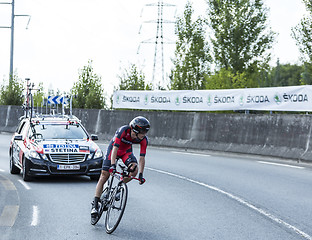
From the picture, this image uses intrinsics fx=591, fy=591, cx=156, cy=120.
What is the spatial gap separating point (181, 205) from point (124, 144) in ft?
7.06

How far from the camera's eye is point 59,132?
14188mm

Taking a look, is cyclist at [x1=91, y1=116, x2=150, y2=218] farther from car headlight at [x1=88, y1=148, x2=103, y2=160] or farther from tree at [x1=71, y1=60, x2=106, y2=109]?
tree at [x1=71, y1=60, x2=106, y2=109]

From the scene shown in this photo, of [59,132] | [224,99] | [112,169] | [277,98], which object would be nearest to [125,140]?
[112,169]

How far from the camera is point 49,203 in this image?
9.95m

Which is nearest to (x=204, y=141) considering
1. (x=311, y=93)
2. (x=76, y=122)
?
(x=311, y=93)

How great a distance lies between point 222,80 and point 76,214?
30.1 metres

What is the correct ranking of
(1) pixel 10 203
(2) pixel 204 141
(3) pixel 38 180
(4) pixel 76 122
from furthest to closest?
1. (2) pixel 204 141
2. (4) pixel 76 122
3. (3) pixel 38 180
4. (1) pixel 10 203

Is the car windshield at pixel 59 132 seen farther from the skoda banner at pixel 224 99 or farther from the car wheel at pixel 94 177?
the skoda banner at pixel 224 99

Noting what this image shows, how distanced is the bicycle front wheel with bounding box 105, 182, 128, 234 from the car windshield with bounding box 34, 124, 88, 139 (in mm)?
6680

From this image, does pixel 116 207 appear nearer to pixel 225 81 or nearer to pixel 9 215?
pixel 9 215

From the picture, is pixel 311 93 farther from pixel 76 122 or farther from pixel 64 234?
pixel 64 234

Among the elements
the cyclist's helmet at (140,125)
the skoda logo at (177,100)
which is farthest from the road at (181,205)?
the skoda logo at (177,100)

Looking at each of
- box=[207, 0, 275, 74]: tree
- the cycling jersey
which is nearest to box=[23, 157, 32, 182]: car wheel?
the cycling jersey

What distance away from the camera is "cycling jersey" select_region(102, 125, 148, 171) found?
299 inches
